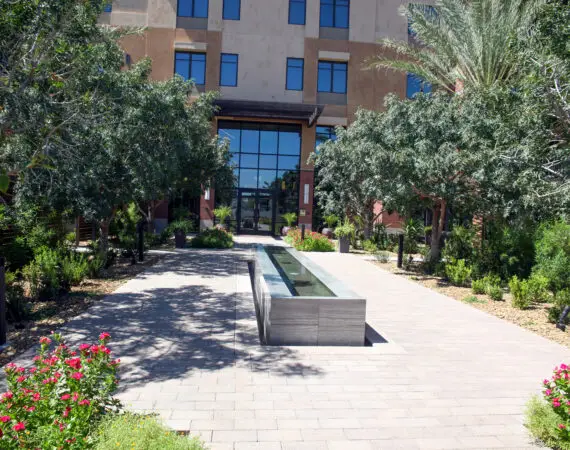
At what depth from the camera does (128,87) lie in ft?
34.3

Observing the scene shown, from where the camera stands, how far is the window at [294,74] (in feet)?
86.5

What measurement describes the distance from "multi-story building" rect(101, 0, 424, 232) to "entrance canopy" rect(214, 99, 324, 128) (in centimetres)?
11

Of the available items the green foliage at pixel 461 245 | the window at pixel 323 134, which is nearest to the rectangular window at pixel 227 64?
the window at pixel 323 134

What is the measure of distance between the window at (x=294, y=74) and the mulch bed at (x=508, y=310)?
54.9 feet

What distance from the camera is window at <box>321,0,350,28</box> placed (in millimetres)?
26578

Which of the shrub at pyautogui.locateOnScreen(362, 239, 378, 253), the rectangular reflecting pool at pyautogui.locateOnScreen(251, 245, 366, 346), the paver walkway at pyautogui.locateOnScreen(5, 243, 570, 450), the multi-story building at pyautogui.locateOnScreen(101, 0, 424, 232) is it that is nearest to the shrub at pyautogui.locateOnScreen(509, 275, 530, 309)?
the paver walkway at pyautogui.locateOnScreen(5, 243, 570, 450)

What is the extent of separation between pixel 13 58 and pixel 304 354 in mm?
5819

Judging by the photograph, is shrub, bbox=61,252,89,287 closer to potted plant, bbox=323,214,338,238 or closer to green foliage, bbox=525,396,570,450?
green foliage, bbox=525,396,570,450

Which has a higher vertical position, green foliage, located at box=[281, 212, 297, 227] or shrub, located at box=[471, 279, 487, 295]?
green foliage, located at box=[281, 212, 297, 227]

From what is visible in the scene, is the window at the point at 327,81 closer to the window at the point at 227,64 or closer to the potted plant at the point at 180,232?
the window at the point at 227,64

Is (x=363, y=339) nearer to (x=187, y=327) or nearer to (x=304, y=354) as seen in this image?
(x=304, y=354)

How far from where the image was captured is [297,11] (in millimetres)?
26375

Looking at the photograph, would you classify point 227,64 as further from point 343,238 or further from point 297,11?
point 343,238

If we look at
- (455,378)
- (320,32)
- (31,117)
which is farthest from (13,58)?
(320,32)
